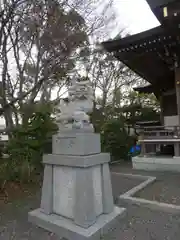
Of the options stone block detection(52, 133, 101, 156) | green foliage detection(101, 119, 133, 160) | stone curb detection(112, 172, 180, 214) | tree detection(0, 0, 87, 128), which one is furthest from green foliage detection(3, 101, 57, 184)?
green foliage detection(101, 119, 133, 160)

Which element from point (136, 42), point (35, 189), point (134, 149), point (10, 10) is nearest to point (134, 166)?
point (134, 149)

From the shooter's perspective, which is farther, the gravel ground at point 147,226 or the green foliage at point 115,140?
the green foliage at point 115,140

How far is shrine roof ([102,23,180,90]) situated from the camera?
17.9 ft

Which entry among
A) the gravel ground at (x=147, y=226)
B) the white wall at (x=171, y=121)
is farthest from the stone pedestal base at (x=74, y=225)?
the white wall at (x=171, y=121)

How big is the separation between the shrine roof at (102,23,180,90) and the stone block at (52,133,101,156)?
12.4 feet

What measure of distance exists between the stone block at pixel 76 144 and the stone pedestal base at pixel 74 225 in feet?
3.37

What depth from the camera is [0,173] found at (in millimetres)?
5129

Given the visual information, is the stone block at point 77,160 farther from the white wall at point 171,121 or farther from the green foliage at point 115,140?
the green foliage at point 115,140

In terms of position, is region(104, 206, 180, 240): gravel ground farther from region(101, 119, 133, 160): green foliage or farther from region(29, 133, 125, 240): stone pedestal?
region(101, 119, 133, 160): green foliage

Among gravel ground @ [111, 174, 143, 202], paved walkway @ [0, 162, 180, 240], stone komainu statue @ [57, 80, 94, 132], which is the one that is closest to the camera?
paved walkway @ [0, 162, 180, 240]

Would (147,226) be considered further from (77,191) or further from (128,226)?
(77,191)

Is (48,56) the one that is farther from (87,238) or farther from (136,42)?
(87,238)

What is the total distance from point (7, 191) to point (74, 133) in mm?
3022

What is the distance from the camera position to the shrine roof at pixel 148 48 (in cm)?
546
